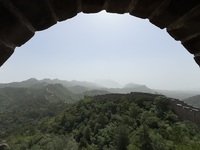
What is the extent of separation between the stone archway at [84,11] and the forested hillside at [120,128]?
1736 centimetres

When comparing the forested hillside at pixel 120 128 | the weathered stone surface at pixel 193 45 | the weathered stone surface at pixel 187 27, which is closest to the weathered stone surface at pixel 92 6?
the weathered stone surface at pixel 187 27

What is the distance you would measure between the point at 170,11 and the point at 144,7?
0.15m

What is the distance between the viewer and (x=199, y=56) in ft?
5.69

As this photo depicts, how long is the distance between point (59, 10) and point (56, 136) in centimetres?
4047

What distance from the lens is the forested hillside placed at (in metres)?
21.9

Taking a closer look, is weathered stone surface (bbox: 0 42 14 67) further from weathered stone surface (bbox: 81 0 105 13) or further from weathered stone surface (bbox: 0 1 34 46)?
weathered stone surface (bbox: 81 0 105 13)

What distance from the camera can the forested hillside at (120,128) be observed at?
21.9 meters

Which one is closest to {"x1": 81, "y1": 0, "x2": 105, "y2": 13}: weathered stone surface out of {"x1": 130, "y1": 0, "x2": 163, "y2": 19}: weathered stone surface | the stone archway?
the stone archway

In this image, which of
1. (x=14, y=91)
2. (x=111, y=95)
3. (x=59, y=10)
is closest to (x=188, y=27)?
(x=59, y=10)

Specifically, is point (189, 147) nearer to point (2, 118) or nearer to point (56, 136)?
point (56, 136)

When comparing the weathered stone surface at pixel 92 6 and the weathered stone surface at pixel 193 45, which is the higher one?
the weathered stone surface at pixel 92 6

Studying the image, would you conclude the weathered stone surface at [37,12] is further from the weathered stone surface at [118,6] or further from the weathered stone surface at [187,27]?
the weathered stone surface at [187,27]

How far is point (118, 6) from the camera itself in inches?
61.9

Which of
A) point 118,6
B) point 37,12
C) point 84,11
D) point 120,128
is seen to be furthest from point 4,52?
point 120,128
